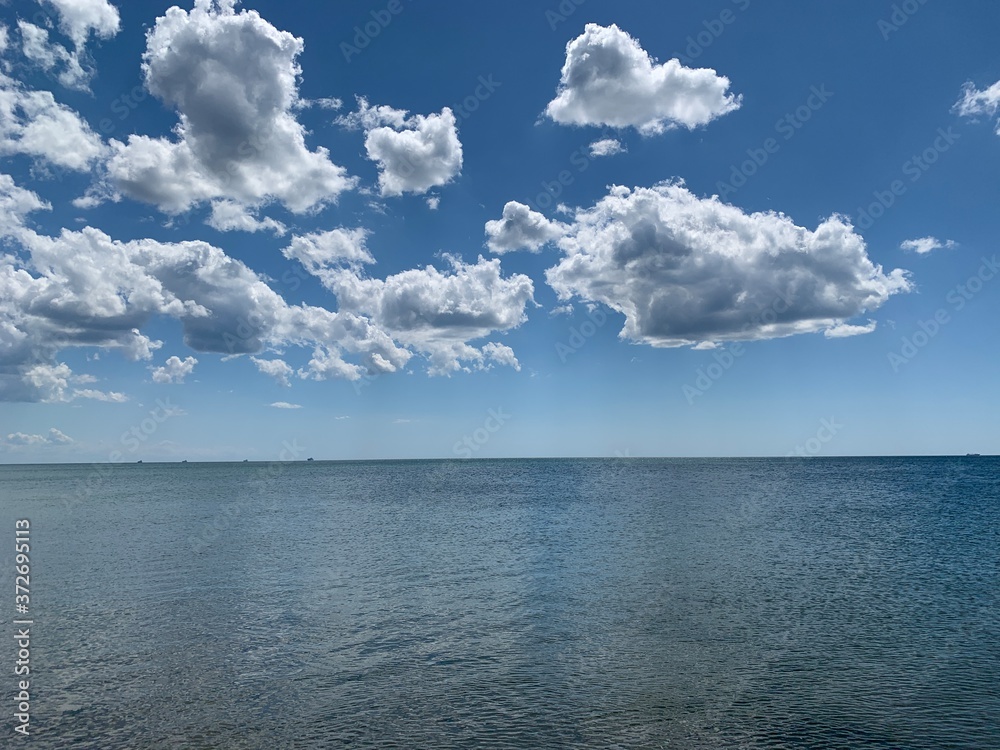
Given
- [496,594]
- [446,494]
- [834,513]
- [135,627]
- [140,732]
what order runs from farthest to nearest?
1. [446,494]
2. [834,513]
3. [496,594]
4. [135,627]
5. [140,732]

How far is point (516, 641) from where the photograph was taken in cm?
2838

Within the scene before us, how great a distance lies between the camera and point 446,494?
127500 mm

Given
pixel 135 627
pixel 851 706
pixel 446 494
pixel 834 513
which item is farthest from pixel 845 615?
pixel 446 494

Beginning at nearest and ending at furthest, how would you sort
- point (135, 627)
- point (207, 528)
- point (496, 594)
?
point (135, 627) < point (496, 594) < point (207, 528)

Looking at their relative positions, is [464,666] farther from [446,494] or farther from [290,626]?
[446,494]

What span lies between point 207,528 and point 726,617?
199 feet

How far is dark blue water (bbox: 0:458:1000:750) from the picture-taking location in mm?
20062

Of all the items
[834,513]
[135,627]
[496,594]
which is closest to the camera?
[135,627]

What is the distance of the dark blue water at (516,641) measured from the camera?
20.1 m

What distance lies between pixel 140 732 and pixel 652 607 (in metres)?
24.4

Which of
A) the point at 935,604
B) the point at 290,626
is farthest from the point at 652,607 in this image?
the point at 290,626

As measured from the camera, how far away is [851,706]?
69.6ft

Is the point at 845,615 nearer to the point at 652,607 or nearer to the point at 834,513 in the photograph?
the point at 652,607

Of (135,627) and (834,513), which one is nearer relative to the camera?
(135,627)
